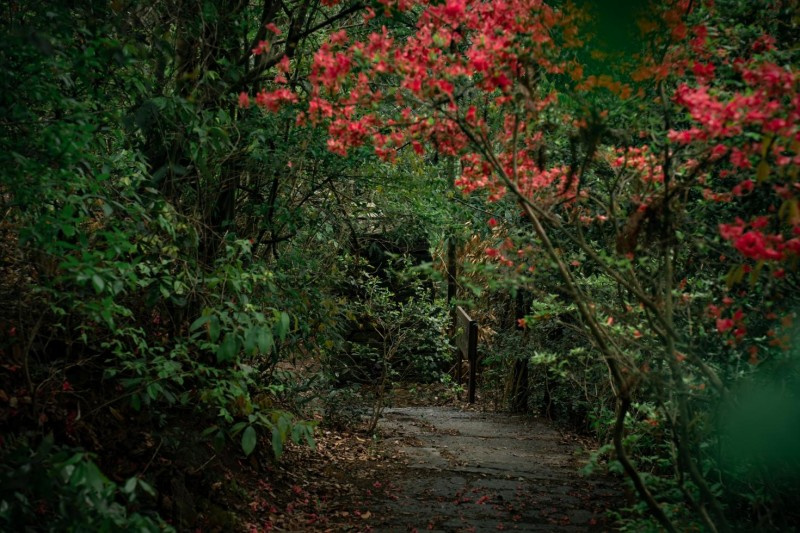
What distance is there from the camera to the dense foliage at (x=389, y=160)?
302 centimetres

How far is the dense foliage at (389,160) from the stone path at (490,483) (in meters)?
1.02

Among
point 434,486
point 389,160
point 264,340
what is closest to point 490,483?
point 434,486

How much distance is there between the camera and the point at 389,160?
428 centimetres

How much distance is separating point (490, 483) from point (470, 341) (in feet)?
15.9

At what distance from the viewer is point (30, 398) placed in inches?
149

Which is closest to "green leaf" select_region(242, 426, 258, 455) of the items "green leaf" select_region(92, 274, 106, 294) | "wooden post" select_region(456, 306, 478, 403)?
"green leaf" select_region(92, 274, 106, 294)

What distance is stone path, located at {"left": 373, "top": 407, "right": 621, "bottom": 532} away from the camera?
15.9ft

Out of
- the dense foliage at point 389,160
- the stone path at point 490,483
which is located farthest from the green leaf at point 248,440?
the stone path at point 490,483

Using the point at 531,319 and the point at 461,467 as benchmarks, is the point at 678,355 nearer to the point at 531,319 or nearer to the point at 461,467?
the point at 531,319

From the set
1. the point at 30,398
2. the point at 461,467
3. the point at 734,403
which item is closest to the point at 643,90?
the point at 734,403

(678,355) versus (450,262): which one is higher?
(450,262)

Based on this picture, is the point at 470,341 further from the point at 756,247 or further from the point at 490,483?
the point at 756,247

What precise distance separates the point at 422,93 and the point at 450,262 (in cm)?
999

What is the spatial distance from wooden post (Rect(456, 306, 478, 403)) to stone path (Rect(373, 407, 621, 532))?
1.97 m
